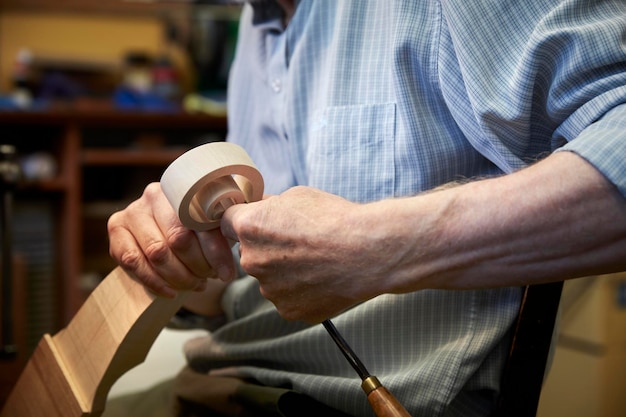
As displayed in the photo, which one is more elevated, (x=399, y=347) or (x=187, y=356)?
(x=399, y=347)

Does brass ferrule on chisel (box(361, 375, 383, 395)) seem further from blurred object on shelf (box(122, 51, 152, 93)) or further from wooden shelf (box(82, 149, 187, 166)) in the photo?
blurred object on shelf (box(122, 51, 152, 93))

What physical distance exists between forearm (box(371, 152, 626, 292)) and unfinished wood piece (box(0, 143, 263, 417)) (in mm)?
154

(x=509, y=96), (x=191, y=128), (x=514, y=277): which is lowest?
(x=191, y=128)

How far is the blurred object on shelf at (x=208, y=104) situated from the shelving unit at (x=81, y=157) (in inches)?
1.8

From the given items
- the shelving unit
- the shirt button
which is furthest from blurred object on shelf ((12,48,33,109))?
→ the shirt button

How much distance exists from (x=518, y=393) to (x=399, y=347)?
0.13m

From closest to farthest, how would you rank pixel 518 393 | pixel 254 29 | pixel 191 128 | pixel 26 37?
pixel 518 393
pixel 254 29
pixel 191 128
pixel 26 37

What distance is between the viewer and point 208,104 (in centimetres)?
284

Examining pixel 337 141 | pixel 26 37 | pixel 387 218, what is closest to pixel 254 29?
pixel 337 141

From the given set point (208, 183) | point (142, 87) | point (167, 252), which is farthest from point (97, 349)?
point (142, 87)

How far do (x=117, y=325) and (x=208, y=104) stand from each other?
7.09ft

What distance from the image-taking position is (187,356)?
3.16 feet

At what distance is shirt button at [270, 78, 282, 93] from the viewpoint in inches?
37.2

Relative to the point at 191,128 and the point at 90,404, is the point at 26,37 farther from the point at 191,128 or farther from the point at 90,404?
the point at 90,404
